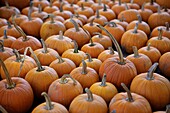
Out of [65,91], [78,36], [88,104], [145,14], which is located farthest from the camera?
[145,14]

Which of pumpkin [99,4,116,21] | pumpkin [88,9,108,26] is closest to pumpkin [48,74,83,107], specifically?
pumpkin [88,9,108,26]

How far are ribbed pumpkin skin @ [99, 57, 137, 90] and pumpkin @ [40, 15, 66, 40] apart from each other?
1.03m

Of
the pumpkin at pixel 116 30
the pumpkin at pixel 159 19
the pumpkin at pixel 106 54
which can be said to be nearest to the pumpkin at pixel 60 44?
the pumpkin at pixel 106 54

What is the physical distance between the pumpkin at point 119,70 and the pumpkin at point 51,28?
3.23ft

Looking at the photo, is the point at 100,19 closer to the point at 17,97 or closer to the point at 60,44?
the point at 60,44

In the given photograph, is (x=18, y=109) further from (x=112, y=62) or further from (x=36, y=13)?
(x=36, y=13)

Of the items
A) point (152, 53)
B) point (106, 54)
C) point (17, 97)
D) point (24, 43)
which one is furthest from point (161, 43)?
point (17, 97)

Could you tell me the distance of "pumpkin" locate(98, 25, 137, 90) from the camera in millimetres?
2088

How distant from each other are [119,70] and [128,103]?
0.42 metres

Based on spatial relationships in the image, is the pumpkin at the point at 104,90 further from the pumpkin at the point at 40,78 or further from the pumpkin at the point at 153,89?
the pumpkin at the point at 40,78

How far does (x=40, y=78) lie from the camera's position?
2066 millimetres

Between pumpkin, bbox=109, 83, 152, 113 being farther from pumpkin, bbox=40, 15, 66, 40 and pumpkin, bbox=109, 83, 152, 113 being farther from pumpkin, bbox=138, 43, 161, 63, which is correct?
pumpkin, bbox=40, 15, 66, 40

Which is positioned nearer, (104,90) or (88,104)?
(88,104)

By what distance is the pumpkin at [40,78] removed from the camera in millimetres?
2068
